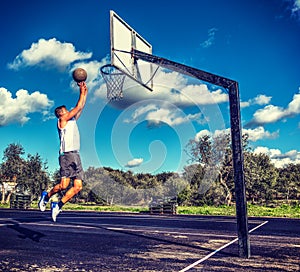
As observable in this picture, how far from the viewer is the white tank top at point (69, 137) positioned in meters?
6.41

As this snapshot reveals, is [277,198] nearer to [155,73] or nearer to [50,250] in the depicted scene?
→ [155,73]

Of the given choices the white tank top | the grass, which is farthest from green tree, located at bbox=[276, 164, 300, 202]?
the white tank top

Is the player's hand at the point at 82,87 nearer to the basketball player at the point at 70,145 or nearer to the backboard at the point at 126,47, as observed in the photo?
the basketball player at the point at 70,145

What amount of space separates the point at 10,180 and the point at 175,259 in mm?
42931

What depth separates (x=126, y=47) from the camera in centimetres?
930

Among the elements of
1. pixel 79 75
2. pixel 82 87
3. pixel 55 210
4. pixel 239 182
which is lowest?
pixel 55 210

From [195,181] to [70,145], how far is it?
31.9 metres

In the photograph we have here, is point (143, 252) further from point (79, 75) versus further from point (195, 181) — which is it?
point (195, 181)

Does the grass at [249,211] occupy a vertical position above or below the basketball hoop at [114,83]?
below

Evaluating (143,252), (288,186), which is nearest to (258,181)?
(288,186)

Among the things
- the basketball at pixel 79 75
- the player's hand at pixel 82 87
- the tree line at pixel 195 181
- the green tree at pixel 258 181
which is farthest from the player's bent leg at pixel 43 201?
the green tree at pixel 258 181

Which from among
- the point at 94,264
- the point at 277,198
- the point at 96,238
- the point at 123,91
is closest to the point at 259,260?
the point at 94,264

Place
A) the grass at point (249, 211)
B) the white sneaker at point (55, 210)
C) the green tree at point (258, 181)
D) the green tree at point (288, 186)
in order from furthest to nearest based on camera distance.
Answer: the green tree at point (288, 186)
the green tree at point (258, 181)
the grass at point (249, 211)
the white sneaker at point (55, 210)

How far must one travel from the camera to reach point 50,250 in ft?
26.5
